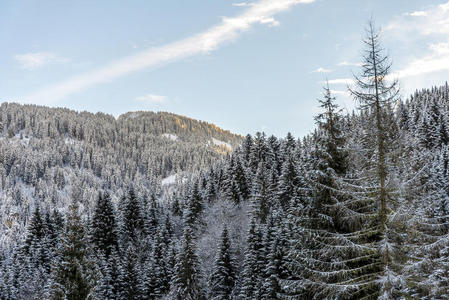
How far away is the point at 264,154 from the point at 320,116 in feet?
187

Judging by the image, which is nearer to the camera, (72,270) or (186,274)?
(72,270)

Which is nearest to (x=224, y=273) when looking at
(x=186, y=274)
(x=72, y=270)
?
(x=186, y=274)

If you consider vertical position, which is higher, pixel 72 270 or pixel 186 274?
pixel 72 270

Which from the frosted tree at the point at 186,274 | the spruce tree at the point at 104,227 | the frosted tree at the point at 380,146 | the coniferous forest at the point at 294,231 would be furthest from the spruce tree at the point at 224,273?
the frosted tree at the point at 380,146

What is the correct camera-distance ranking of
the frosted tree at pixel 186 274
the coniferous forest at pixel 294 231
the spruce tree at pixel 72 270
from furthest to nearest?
1. the frosted tree at pixel 186 274
2. the spruce tree at pixel 72 270
3. the coniferous forest at pixel 294 231

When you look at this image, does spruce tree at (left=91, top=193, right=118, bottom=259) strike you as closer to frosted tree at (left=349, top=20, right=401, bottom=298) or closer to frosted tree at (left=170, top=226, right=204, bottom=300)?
frosted tree at (left=170, top=226, right=204, bottom=300)

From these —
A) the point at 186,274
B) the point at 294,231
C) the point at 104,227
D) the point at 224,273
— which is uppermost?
the point at 294,231

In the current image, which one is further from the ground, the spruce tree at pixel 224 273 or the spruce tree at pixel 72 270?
the spruce tree at pixel 72 270

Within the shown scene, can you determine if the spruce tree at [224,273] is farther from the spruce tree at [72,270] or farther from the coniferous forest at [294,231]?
the spruce tree at [72,270]

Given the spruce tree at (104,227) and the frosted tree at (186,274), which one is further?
the spruce tree at (104,227)

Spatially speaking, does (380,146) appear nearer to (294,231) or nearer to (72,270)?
(294,231)

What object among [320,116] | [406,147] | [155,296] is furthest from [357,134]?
[155,296]

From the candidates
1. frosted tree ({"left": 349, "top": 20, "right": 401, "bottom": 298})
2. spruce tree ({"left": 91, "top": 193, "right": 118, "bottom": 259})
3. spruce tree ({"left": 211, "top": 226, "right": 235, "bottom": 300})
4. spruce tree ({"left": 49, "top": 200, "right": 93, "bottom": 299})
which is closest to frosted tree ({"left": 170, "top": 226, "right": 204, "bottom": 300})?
spruce tree ({"left": 211, "top": 226, "right": 235, "bottom": 300})

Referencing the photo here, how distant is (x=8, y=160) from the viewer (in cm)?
19038
